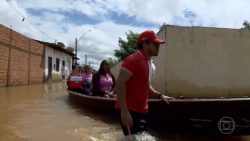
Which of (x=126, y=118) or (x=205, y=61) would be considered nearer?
(x=126, y=118)

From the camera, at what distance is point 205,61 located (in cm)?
1619

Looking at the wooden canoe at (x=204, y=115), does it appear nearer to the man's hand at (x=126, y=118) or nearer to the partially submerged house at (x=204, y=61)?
the man's hand at (x=126, y=118)

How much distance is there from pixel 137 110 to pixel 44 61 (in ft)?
84.9

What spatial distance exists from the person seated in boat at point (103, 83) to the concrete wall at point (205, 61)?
225 inches

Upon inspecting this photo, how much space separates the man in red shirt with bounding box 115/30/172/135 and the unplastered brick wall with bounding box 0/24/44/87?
616 inches

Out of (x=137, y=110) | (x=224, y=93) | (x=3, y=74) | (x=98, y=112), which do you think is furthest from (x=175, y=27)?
(x=137, y=110)

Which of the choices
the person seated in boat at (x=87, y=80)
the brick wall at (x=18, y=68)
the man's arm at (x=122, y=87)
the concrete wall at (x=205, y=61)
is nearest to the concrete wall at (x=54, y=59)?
the brick wall at (x=18, y=68)

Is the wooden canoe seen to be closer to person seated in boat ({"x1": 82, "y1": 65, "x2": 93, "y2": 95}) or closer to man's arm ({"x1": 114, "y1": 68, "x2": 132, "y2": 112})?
man's arm ({"x1": 114, "y1": 68, "x2": 132, "y2": 112})

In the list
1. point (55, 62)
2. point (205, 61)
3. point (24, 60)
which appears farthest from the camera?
point (55, 62)

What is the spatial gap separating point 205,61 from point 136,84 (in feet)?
41.1

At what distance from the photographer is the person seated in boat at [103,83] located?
A: 9.92 meters

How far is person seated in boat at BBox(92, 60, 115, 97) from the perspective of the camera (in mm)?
9922

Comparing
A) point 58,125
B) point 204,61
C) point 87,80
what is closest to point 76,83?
point 87,80

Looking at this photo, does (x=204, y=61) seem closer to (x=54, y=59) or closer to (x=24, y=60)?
(x=24, y=60)
